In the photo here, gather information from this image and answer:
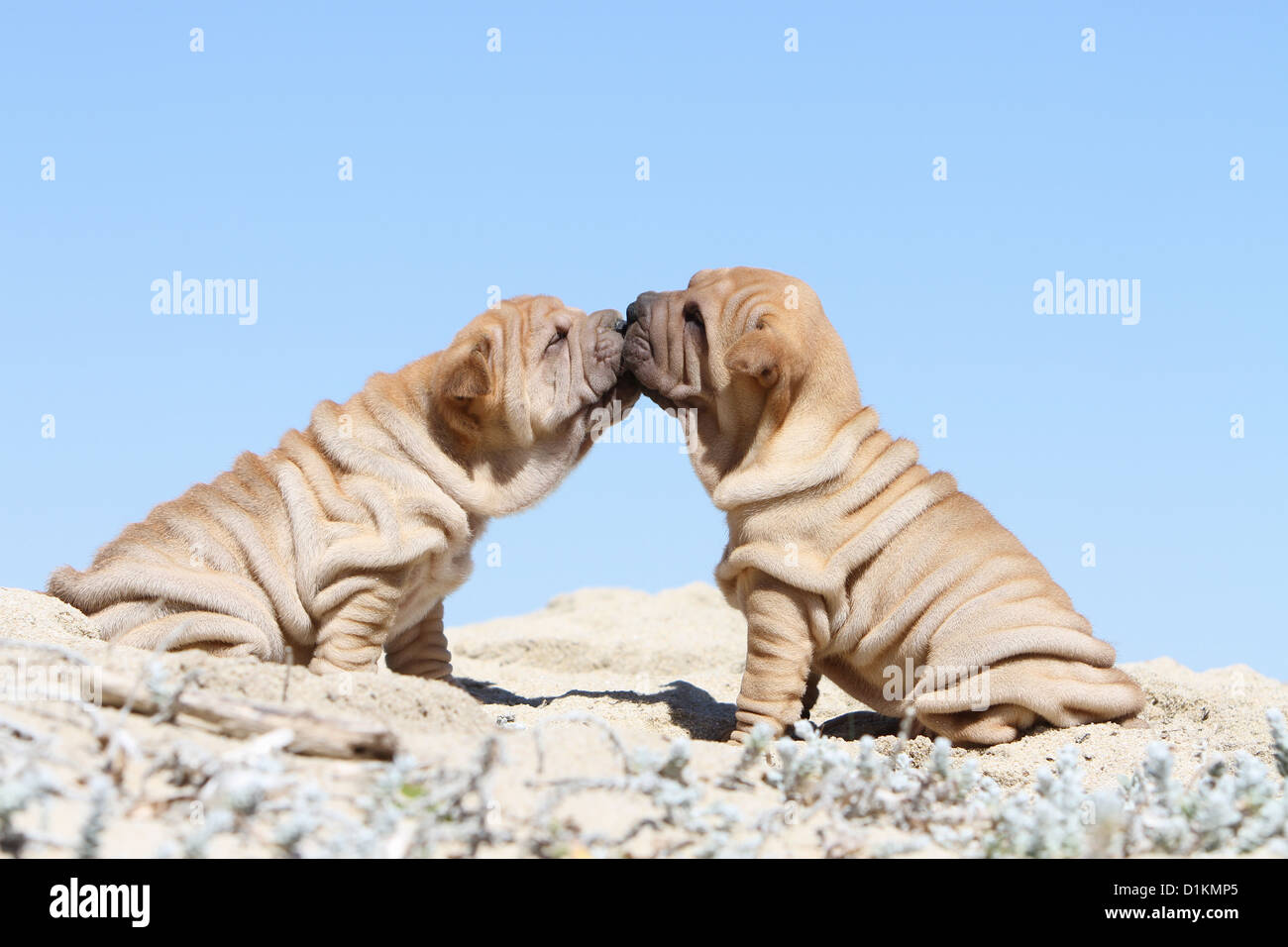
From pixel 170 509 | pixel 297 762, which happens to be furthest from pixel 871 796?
pixel 170 509

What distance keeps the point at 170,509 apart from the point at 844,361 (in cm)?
455

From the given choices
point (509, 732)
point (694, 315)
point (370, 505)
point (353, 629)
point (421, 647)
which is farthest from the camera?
point (421, 647)

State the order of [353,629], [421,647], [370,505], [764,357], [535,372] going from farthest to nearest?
[421,647]
[535,372]
[370,505]
[353,629]
[764,357]

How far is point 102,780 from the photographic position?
3.66 meters

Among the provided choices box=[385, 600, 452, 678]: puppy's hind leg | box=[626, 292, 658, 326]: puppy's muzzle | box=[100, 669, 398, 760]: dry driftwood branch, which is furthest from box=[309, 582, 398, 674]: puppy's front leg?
box=[100, 669, 398, 760]: dry driftwood branch

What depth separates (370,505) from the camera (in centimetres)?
820

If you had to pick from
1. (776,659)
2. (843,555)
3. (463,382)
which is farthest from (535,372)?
(776,659)

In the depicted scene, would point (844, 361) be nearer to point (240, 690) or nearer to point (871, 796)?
point (871, 796)

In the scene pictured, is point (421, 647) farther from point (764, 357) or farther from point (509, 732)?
point (509, 732)

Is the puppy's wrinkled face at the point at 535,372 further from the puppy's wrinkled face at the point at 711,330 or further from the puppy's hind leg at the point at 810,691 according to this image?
the puppy's hind leg at the point at 810,691

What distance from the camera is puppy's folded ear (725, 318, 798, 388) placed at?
25.8 feet

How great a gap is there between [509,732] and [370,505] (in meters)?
2.85

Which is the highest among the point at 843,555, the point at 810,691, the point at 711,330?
the point at 711,330
